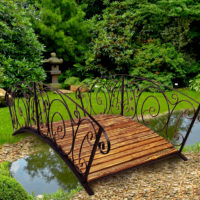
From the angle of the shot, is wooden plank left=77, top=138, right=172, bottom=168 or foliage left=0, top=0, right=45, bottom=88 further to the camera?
foliage left=0, top=0, right=45, bottom=88

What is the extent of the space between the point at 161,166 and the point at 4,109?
521cm

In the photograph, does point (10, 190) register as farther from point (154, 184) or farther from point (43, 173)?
point (154, 184)

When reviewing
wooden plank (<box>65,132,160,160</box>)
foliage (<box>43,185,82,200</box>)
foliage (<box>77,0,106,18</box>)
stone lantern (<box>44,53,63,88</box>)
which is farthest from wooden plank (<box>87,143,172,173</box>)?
foliage (<box>77,0,106,18</box>)

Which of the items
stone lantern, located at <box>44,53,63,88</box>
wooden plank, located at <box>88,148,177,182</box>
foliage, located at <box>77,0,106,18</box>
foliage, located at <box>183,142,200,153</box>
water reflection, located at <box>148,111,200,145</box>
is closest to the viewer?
wooden plank, located at <box>88,148,177,182</box>

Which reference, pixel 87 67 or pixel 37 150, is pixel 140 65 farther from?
pixel 37 150

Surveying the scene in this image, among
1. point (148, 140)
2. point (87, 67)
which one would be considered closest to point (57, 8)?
point (87, 67)

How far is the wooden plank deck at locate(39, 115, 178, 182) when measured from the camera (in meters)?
3.33

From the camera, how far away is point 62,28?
10.7m

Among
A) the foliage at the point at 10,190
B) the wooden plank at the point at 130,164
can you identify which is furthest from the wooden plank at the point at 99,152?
the foliage at the point at 10,190

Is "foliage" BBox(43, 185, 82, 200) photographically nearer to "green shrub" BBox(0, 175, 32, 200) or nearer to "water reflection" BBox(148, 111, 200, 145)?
"green shrub" BBox(0, 175, 32, 200)

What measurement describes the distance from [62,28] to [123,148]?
8.46m

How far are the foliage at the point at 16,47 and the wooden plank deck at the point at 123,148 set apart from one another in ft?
13.6

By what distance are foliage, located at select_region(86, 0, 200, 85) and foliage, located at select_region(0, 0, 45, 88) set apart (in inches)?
118

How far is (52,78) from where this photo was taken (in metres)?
10.7
